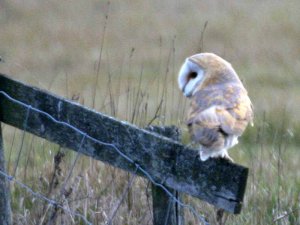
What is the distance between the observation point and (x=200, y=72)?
5395mm

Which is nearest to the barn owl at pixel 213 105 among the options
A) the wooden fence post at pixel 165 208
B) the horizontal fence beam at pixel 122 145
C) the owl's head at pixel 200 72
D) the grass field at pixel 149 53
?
the owl's head at pixel 200 72

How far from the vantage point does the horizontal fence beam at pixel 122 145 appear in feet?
14.9

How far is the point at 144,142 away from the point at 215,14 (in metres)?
11.1

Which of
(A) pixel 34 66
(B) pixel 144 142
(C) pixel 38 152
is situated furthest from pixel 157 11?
(B) pixel 144 142

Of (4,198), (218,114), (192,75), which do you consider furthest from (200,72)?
(4,198)

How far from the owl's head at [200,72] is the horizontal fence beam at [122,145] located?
22.2 inches

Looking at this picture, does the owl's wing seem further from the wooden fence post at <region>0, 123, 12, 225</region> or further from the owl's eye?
the wooden fence post at <region>0, 123, 12, 225</region>

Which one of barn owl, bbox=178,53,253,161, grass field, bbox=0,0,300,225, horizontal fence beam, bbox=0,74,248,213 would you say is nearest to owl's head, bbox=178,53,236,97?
barn owl, bbox=178,53,253,161

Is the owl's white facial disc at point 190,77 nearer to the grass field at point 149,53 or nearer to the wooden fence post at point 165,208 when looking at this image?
the wooden fence post at point 165,208

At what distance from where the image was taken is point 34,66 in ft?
47.0

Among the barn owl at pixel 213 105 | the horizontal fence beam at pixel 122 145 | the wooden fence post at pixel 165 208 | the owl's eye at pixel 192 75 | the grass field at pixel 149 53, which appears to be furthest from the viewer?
the grass field at pixel 149 53

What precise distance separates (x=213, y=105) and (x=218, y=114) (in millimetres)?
118

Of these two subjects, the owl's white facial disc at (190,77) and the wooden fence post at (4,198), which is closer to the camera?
the owl's white facial disc at (190,77)

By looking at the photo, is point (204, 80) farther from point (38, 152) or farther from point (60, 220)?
point (38, 152)
